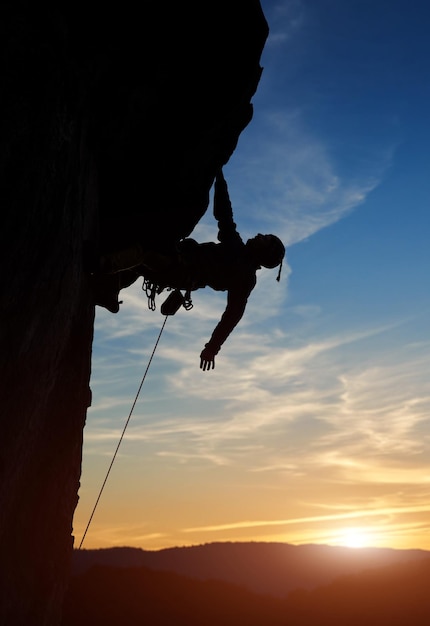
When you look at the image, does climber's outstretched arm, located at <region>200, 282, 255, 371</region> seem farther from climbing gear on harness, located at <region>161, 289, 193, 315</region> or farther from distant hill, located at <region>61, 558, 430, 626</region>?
distant hill, located at <region>61, 558, 430, 626</region>

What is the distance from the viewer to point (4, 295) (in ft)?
16.4

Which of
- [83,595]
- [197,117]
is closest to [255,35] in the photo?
[197,117]

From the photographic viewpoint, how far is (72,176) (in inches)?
246

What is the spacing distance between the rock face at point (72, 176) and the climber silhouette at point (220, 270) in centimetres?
92

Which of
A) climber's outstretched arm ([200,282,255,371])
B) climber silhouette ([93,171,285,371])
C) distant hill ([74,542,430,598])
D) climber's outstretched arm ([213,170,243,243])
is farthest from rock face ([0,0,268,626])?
distant hill ([74,542,430,598])

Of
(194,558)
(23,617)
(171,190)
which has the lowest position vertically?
(23,617)

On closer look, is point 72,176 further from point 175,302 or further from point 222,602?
point 222,602

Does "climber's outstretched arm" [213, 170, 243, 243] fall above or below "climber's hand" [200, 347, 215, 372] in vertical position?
above

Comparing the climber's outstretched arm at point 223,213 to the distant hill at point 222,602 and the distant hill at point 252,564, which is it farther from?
the distant hill at point 252,564

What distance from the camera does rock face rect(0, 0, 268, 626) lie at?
210 inches

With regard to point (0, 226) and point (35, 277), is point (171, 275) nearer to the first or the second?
point (35, 277)

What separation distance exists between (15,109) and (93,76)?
197cm

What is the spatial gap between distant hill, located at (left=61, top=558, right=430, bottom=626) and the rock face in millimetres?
58135

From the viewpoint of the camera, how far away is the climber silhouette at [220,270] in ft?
28.2
